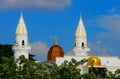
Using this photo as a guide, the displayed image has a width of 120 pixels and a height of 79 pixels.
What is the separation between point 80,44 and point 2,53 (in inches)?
542

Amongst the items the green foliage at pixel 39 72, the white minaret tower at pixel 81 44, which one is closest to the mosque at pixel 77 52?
the white minaret tower at pixel 81 44

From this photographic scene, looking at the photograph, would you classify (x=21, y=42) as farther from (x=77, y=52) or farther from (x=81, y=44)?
(x=81, y=44)

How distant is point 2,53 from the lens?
8519cm

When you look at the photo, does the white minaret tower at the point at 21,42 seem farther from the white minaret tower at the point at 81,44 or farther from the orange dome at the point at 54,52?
the white minaret tower at the point at 81,44

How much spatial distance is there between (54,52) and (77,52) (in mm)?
3170

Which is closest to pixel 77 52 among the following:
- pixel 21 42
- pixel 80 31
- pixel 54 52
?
pixel 80 31

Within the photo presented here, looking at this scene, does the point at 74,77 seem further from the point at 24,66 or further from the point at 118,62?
the point at 118,62

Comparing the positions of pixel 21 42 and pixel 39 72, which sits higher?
pixel 21 42

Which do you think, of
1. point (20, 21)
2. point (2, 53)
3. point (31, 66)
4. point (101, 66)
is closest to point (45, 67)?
point (31, 66)

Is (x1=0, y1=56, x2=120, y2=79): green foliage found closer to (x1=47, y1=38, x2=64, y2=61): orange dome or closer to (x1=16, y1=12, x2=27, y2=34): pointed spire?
(x1=16, y1=12, x2=27, y2=34): pointed spire

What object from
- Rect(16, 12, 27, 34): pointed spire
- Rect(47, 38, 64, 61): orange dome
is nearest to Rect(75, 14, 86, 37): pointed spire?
Rect(47, 38, 64, 61): orange dome

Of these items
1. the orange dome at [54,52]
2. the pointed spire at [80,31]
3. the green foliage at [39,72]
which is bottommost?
the green foliage at [39,72]

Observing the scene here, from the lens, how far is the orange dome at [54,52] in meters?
75.8

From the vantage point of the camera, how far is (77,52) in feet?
253
